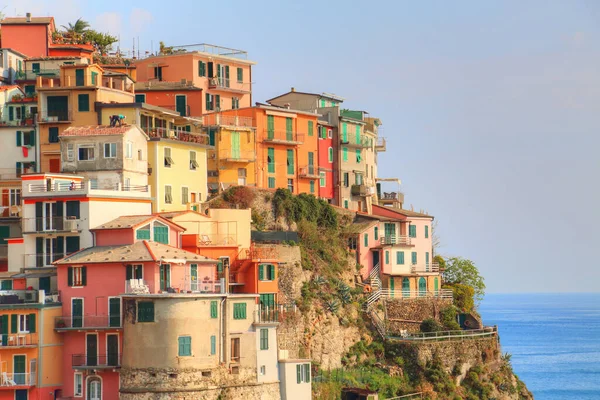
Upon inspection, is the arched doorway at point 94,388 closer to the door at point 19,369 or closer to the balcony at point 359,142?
the door at point 19,369

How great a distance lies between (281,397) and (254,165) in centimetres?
2314

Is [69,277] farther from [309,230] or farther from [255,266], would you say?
[309,230]

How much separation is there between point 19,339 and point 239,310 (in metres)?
11.8

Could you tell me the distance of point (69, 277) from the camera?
7094cm

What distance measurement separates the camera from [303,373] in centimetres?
7619

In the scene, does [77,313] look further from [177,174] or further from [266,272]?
[177,174]

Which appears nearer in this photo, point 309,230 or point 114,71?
point 309,230

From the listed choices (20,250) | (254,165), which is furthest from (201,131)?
(20,250)

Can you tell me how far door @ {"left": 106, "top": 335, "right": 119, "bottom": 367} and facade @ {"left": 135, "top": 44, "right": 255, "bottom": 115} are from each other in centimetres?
3127

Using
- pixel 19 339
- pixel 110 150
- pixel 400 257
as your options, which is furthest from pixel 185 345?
pixel 400 257

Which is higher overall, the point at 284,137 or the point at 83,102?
the point at 83,102

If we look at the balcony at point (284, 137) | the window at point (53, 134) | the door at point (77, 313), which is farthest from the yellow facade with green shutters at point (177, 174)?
the door at point (77, 313)

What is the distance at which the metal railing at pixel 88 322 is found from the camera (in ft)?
228

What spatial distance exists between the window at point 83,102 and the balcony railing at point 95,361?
20.3 metres
